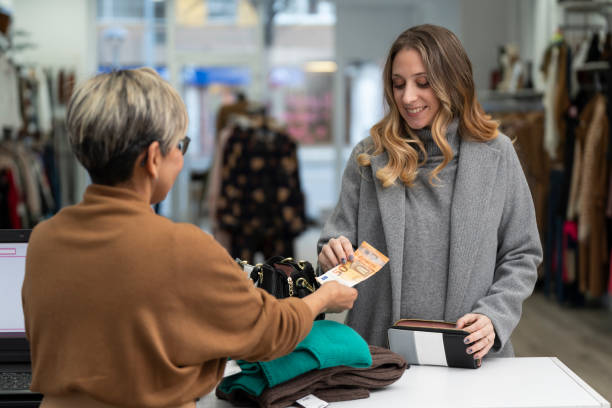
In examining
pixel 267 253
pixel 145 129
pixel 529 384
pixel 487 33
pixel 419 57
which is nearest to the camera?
pixel 145 129

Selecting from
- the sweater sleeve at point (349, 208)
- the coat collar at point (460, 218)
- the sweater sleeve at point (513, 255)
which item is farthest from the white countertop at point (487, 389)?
the sweater sleeve at point (349, 208)

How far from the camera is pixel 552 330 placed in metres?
4.88

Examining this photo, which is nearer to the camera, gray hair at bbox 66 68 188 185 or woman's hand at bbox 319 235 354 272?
gray hair at bbox 66 68 188 185

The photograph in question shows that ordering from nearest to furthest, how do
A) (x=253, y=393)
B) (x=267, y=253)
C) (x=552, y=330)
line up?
1. (x=253, y=393)
2. (x=552, y=330)
3. (x=267, y=253)

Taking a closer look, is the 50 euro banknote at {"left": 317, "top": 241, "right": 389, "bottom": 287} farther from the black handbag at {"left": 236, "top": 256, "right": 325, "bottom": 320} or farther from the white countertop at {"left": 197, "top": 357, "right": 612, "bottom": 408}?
the white countertop at {"left": 197, "top": 357, "right": 612, "bottom": 408}

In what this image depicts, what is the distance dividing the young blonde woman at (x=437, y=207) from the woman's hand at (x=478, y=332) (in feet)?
0.24

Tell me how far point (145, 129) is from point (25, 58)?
27.2 feet

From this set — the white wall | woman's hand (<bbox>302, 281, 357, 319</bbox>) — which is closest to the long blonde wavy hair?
woman's hand (<bbox>302, 281, 357, 319</bbox>)

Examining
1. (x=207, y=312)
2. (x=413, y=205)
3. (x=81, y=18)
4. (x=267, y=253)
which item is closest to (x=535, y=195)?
(x=267, y=253)

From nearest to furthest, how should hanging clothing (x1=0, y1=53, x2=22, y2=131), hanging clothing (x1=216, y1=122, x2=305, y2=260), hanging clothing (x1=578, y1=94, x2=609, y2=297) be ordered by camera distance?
hanging clothing (x1=578, y1=94, x2=609, y2=297), hanging clothing (x1=0, y1=53, x2=22, y2=131), hanging clothing (x1=216, y1=122, x2=305, y2=260)

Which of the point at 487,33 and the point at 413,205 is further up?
the point at 487,33

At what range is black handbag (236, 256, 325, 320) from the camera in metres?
1.52

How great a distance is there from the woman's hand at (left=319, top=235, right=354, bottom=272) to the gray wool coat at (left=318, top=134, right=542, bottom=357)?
0.36ft

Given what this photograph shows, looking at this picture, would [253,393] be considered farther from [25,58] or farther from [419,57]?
[25,58]
